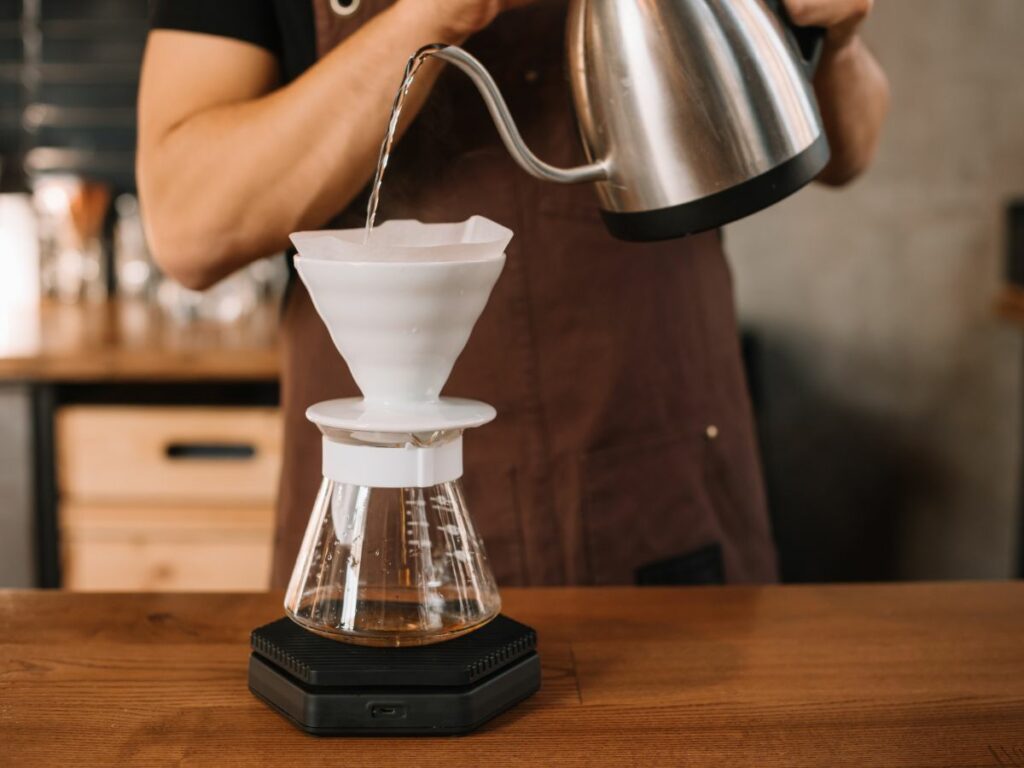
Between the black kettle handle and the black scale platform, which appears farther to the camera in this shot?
the black kettle handle

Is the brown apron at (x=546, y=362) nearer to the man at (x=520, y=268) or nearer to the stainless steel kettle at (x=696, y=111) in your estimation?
the man at (x=520, y=268)

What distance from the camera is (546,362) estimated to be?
103cm

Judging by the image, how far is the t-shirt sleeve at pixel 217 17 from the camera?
0.93m

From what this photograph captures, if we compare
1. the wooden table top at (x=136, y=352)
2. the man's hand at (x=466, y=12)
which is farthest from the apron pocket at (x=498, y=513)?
the wooden table top at (x=136, y=352)

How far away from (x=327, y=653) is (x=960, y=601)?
491mm

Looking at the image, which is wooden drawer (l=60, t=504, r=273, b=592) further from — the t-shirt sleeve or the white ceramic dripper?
the white ceramic dripper

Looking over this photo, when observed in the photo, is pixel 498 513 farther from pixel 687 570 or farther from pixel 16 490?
pixel 16 490

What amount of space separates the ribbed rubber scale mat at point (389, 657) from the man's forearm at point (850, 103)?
609 millimetres

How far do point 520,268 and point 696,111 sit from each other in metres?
0.32

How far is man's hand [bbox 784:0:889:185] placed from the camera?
3.33ft

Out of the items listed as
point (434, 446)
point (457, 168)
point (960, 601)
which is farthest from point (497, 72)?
point (960, 601)

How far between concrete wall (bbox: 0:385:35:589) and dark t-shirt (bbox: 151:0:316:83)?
1139mm

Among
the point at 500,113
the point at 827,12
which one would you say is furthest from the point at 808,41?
the point at 500,113

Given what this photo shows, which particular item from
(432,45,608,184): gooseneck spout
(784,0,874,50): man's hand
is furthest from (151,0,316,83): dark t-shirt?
(784,0,874,50): man's hand
